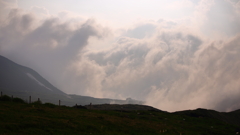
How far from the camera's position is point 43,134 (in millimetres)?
38438

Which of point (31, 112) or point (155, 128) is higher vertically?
point (31, 112)

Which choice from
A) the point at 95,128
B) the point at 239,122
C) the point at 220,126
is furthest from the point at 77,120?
the point at 239,122

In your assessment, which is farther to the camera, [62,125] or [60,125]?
[62,125]

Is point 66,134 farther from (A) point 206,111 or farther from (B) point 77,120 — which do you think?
(A) point 206,111

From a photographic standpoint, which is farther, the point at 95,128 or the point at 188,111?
the point at 188,111

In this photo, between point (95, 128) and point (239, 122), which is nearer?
point (95, 128)

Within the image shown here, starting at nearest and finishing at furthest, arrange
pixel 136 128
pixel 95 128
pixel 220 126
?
pixel 95 128 → pixel 136 128 → pixel 220 126

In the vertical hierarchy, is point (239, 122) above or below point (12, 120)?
below

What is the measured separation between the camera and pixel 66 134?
40.8m

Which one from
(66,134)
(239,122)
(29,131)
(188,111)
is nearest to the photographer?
(29,131)

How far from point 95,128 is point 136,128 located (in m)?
11.5

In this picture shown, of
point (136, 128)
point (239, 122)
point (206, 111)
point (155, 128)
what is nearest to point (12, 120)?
point (136, 128)

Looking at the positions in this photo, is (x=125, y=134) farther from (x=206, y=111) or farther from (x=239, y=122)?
(x=239, y=122)

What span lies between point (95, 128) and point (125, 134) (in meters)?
6.30
